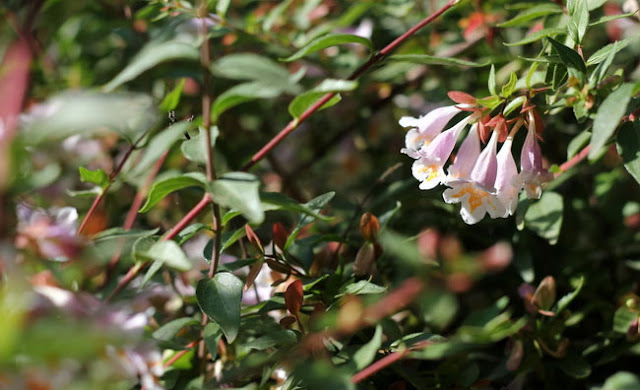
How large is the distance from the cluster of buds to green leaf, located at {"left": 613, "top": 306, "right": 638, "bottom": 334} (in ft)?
0.81

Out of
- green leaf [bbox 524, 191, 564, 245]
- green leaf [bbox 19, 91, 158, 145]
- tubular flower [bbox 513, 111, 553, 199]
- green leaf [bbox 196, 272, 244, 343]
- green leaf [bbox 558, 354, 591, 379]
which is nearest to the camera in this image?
green leaf [bbox 19, 91, 158, 145]

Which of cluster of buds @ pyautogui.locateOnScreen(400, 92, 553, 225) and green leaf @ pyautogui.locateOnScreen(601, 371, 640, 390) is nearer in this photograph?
green leaf @ pyautogui.locateOnScreen(601, 371, 640, 390)

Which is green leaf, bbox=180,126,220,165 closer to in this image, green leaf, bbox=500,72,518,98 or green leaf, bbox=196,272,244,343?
green leaf, bbox=196,272,244,343

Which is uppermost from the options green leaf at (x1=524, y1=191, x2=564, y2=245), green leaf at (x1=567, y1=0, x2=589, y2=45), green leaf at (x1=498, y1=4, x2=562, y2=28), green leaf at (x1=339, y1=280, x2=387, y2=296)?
green leaf at (x1=567, y1=0, x2=589, y2=45)

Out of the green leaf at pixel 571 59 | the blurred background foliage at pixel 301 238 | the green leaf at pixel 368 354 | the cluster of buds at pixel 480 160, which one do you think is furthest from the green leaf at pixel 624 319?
the green leaf at pixel 368 354

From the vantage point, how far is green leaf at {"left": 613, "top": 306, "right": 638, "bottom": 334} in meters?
0.96

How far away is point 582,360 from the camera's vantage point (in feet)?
3.21

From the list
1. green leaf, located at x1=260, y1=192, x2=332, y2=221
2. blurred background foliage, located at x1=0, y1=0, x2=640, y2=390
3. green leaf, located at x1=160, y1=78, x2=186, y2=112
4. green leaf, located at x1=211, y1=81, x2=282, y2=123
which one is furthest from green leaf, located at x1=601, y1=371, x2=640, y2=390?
green leaf, located at x1=160, y1=78, x2=186, y2=112

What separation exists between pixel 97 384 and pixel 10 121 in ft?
0.66

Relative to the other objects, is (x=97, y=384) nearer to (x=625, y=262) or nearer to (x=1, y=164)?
(x=1, y=164)

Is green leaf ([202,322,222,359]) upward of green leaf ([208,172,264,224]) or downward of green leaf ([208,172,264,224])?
downward

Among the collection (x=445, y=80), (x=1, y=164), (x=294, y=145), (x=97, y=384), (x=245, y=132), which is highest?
(x=1, y=164)

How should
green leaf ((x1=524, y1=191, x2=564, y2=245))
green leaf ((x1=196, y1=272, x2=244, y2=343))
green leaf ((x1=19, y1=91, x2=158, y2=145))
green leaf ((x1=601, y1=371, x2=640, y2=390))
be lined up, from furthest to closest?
green leaf ((x1=524, y1=191, x2=564, y2=245))
green leaf ((x1=196, y1=272, x2=244, y2=343))
green leaf ((x1=601, y1=371, x2=640, y2=390))
green leaf ((x1=19, y1=91, x2=158, y2=145))

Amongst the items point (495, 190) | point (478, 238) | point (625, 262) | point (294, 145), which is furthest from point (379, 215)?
point (294, 145)
